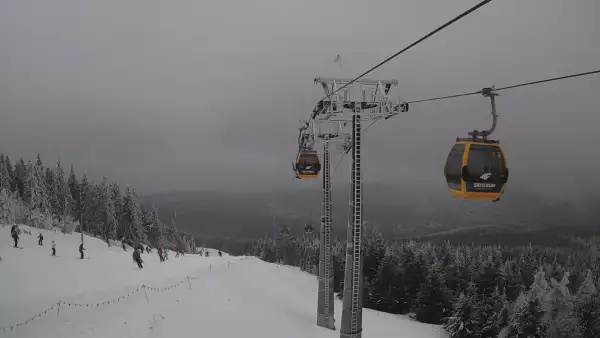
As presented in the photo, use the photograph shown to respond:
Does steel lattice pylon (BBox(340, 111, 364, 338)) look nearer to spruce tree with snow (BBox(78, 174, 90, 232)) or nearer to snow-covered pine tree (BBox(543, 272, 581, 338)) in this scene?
snow-covered pine tree (BBox(543, 272, 581, 338))

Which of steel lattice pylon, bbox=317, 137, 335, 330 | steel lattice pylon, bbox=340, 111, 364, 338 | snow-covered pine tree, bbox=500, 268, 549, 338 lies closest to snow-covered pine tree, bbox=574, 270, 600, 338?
snow-covered pine tree, bbox=500, 268, 549, 338

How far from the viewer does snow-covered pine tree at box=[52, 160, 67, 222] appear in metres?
74.1

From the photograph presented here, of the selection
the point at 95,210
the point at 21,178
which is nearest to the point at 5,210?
the point at 95,210

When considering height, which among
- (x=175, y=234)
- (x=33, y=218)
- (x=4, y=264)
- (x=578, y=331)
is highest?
(x=4, y=264)

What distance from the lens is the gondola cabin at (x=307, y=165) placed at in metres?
20.7

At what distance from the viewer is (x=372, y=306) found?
52.6 m

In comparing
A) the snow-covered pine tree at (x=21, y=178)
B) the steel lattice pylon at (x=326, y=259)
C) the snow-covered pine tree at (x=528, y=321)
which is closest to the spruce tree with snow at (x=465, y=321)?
the snow-covered pine tree at (x=528, y=321)

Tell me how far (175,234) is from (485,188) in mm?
106875

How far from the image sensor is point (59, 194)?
75.9 meters

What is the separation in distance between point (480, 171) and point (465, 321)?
1383 inches

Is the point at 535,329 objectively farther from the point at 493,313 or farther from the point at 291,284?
the point at 291,284

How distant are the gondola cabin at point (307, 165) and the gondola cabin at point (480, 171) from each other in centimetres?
1308

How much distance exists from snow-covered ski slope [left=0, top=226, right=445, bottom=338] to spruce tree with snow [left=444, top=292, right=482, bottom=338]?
9235 mm

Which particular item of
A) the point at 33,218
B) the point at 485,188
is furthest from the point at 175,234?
the point at 485,188
